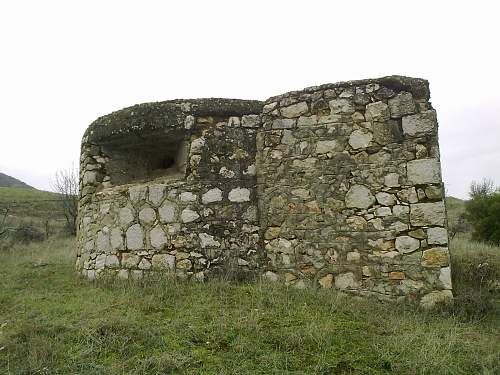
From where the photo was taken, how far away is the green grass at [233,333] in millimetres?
A: 2996

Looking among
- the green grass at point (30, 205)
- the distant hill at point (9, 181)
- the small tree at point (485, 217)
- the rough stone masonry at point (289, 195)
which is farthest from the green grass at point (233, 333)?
the distant hill at point (9, 181)

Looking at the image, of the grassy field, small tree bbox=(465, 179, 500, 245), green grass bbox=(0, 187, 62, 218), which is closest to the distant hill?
the grassy field

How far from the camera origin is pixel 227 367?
9.80ft

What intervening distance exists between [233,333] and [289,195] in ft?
6.42

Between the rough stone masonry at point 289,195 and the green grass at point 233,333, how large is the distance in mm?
407

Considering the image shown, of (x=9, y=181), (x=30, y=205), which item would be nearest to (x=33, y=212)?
(x=30, y=205)

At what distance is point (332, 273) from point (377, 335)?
1183 millimetres

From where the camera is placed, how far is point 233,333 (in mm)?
3492

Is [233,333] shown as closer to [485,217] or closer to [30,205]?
[485,217]

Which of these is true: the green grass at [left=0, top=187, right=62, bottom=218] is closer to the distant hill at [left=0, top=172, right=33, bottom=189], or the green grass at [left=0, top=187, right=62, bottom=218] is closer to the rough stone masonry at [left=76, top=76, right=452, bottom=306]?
the rough stone masonry at [left=76, top=76, right=452, bottom=306]

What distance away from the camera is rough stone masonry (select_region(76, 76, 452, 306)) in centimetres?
442

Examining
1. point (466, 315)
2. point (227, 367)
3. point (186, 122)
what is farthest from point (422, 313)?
point (186, 122)

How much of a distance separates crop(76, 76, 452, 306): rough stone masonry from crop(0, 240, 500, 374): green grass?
0.41 metres

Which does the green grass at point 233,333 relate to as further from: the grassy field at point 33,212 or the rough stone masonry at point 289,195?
the grassy field at point 33,212
